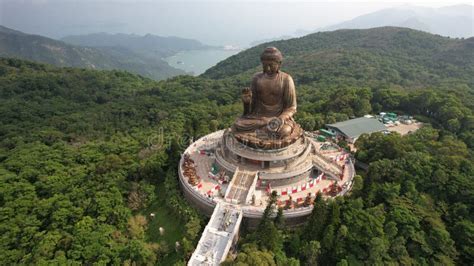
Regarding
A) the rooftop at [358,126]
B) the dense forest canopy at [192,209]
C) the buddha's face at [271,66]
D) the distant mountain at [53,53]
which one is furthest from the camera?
the distant mountain at [53,53]

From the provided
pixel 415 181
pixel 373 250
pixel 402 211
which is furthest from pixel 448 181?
pixel 373 250

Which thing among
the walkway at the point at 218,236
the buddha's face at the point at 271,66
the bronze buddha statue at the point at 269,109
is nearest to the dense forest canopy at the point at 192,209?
the walkway at the point at 218,236

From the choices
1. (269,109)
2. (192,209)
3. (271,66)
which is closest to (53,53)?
(271,66)

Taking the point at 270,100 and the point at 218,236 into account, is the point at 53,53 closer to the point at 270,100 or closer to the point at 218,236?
the point at 270,100

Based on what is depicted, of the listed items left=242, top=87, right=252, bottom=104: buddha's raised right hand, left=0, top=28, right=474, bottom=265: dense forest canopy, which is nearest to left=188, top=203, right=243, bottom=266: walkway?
left=0, top=28, right=474, bottom=265: dense forest canopy

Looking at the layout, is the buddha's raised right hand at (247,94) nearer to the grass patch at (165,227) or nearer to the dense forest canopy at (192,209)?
the dense forest canopy at (192,209)

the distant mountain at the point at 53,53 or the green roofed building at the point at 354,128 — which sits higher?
the green roofed building at the point at 354,128
